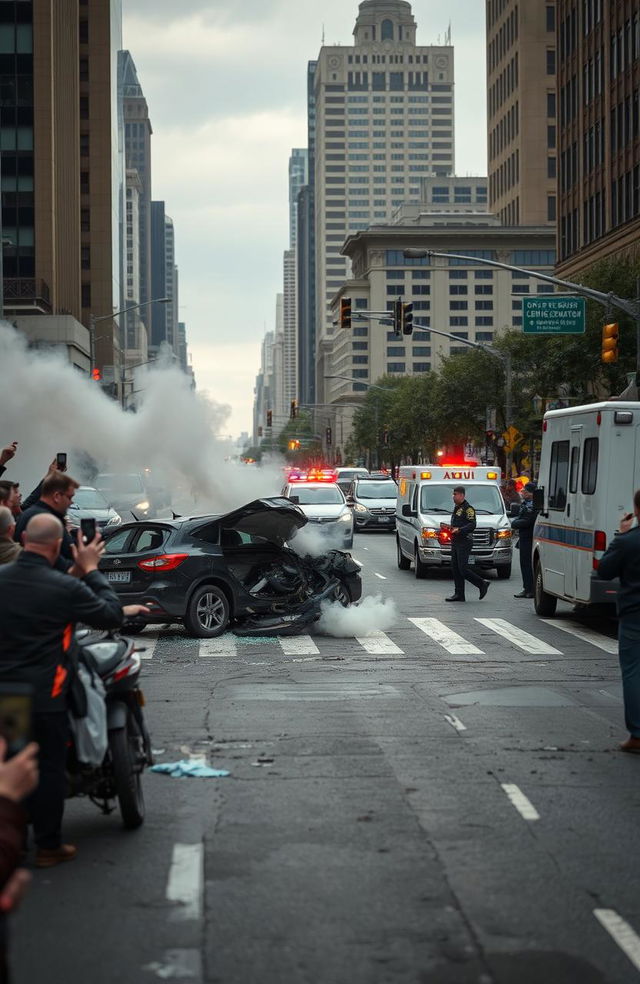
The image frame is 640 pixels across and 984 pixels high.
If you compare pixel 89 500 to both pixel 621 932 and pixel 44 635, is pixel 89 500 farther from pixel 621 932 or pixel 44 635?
pixel 621 932

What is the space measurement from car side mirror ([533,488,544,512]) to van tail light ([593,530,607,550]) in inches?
108

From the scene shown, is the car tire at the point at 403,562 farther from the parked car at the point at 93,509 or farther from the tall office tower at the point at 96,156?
the tall office tower at the point at 96,156

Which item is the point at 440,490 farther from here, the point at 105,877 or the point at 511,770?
the point at 105,877

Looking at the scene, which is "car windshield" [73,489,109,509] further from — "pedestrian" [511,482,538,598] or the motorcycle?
the motorcycle

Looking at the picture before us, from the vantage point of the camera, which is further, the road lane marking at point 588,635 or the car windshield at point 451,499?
the car windshield at point 451,499

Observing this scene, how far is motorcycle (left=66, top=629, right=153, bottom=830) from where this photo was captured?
6.61 meters

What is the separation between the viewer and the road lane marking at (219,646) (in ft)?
48.9

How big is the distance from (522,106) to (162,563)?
112 metres

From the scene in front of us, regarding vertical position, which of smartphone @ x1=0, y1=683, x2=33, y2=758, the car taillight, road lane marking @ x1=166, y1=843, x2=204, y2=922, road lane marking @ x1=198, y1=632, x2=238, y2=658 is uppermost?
smartphone @ x1=0, y1=683, x2=33, y2=758

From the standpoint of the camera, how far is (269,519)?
1633 cm

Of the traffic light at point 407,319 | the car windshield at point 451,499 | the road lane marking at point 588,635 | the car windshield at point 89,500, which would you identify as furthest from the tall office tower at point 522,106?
the road lane marking at point 588,635

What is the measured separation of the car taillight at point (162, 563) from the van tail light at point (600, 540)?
5185 millimetres

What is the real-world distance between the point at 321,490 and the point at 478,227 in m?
133

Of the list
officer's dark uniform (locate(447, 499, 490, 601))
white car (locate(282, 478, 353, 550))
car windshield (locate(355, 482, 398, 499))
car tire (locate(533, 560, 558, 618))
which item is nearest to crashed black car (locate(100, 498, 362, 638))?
car tire (locate(533, 560, 558, 618))
